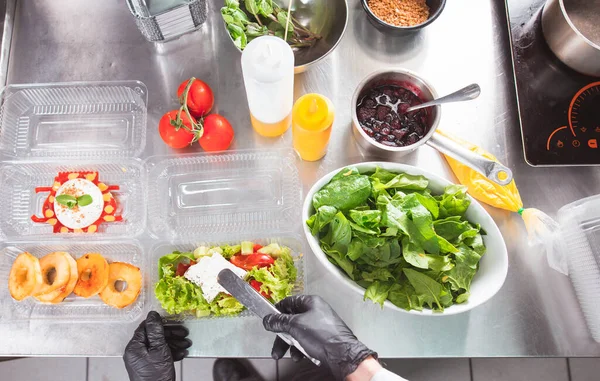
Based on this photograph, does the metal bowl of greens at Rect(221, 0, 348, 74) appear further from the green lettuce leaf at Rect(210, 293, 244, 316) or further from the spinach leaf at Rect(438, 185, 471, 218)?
the green lettuce leaf at Rect(210, 293, 244, 316)

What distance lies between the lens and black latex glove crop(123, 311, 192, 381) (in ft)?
3.85

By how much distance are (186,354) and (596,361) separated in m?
1.57

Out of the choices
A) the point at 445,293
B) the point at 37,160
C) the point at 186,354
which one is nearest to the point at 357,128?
the point at 445,293

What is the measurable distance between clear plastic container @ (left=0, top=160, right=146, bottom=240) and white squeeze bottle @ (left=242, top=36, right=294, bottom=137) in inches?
16.6

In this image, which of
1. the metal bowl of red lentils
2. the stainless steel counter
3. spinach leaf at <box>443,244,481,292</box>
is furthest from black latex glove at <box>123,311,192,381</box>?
the metal bowl of red lentils

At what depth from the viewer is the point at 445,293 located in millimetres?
1040

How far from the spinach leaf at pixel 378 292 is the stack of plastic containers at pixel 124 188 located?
0.23 meters

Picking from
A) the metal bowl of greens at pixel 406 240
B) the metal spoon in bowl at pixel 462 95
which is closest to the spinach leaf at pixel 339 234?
the metal bowl of greens at pixel 406 240

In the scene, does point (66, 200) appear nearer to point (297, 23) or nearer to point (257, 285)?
point (257, 285)

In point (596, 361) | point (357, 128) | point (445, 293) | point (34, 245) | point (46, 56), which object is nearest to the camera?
point (445, 293)

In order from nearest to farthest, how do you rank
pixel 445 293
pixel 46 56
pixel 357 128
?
pixel 445 293 < pixel 357 128 < pixel 46 56

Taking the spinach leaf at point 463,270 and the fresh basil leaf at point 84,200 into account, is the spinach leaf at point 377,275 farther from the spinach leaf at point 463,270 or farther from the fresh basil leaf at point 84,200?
the fresh basil leaf at point 84,200

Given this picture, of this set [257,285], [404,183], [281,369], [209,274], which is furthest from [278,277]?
[281,369]

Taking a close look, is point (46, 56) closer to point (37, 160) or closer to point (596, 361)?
point (37, 160)
